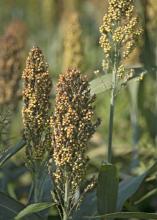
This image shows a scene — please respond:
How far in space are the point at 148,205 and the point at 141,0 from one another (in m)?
1.59

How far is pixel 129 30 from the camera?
2631 mm

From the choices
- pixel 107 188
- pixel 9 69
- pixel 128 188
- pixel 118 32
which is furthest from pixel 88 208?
pixel 9 69

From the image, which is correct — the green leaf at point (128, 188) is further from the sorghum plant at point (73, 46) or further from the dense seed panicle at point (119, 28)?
the sorghum plant at point (73, 46)

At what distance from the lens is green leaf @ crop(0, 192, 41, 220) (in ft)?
8.49

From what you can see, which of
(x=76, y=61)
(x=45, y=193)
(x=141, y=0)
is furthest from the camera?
(x=141, y=0)

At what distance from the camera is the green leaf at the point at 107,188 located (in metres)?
2.58

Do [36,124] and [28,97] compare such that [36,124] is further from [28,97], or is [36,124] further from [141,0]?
[141,0]

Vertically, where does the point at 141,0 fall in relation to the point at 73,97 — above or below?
above

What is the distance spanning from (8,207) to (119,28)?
2.54 feet

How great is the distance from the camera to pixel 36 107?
2543 millimetres

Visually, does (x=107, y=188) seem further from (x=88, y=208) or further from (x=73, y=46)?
(x=73, y=46)

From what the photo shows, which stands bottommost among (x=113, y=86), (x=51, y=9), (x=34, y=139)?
(x=34, y=139)

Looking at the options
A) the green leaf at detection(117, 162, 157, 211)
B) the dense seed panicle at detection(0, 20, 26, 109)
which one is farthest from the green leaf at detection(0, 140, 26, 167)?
the dense seed panicle at detection(0, 20, 26, 109)

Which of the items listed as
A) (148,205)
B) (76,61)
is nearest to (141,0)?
(76,61)
